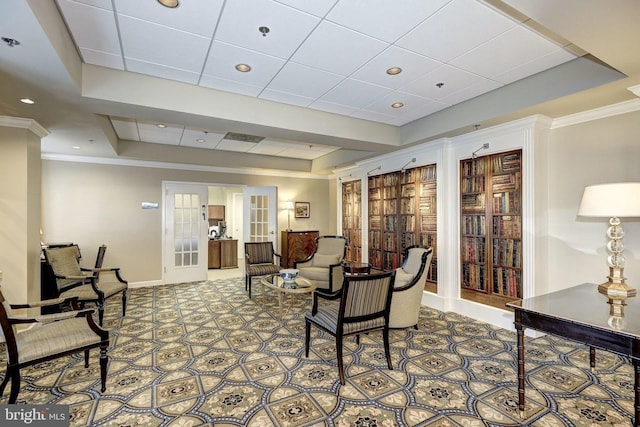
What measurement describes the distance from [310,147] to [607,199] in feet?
16.3

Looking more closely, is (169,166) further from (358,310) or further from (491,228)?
(491,228)

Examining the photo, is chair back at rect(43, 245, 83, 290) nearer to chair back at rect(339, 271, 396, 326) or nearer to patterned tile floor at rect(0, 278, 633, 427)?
patterned tile floor at rect(0, 278, 633, 427)

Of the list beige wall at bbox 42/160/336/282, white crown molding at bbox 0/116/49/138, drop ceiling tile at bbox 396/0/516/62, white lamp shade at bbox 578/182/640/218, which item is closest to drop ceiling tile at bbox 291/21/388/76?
drop ceiling tile at bbox 396/0/516/62

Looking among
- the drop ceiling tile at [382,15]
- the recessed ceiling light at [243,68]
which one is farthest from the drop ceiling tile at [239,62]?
the drop ceiling tile at [382,15]

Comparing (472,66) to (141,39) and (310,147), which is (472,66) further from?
(310,147)

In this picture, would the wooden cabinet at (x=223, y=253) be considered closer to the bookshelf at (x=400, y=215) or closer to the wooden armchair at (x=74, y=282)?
the wooden armchair at (x=74, y=282)

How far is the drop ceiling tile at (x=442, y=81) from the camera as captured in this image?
10.3 ft

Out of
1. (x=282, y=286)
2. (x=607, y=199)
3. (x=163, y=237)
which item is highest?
(x=607, y=199)

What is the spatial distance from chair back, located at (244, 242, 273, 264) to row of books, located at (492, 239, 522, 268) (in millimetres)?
3903

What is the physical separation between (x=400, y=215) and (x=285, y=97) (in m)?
2.89

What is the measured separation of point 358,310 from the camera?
2.75m

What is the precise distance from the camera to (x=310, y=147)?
6.52 m

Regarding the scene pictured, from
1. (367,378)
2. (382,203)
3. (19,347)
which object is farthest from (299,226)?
(19,347)

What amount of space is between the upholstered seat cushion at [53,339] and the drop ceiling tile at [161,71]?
8.11ft
